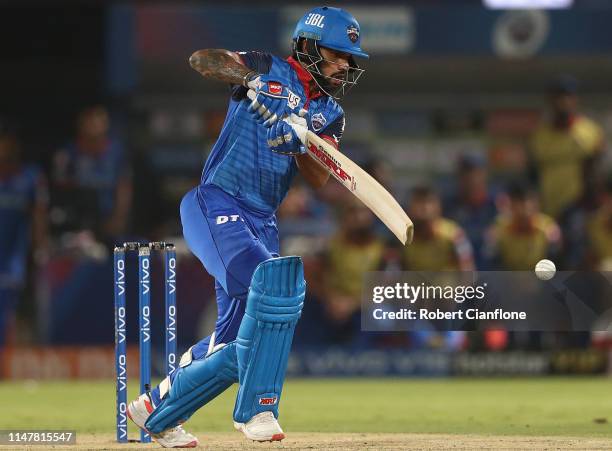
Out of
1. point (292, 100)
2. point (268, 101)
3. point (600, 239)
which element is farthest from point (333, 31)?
point (600, 239)

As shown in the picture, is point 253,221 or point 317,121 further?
point 317,121

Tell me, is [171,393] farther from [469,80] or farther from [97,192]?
[469,80]

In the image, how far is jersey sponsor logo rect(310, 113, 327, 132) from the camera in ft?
18.3

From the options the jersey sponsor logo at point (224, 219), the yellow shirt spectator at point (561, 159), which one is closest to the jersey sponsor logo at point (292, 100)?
the jersey sponsor logo at point (224, 219)

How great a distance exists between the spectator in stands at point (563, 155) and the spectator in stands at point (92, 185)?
11.5ft

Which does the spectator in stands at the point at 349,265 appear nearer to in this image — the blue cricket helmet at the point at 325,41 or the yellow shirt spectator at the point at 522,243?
the yellow shirt spectator at the point at 522,243

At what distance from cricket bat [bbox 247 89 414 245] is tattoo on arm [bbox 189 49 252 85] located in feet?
0.31

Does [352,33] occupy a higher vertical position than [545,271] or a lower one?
higher

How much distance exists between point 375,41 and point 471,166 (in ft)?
5.06

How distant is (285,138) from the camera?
514 centimetres

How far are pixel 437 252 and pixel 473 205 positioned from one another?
0.92m

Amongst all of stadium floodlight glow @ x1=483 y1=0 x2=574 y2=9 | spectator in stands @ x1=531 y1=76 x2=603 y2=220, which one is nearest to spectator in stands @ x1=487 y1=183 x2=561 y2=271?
spectator in stands @ x1=531 y1=76 x2=603 y2=220

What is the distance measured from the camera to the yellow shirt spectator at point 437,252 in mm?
10359

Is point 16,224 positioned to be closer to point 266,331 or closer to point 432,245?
point 432,245
